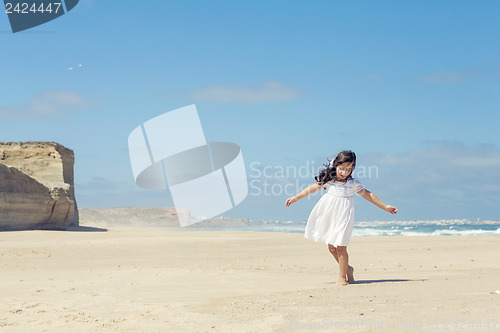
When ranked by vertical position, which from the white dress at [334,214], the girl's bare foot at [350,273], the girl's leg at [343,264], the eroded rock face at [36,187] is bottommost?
the eroded rock face at [36,187]

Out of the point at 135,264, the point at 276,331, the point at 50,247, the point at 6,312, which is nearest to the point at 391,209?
the point at 276,331

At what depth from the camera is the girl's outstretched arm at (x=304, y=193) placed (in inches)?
274

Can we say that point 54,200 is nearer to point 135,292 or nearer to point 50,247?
point 50,247

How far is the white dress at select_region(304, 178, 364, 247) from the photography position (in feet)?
22.7

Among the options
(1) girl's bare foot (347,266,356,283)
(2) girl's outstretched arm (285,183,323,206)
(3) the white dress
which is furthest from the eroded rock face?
(1) girl's bare foot (347,266,356,283)

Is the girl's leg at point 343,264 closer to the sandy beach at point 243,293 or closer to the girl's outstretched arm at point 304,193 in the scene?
the sandy beach at point 243,293

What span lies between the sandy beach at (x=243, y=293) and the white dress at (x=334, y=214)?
67cm

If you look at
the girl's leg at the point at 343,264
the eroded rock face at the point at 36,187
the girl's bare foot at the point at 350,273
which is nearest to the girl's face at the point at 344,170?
the girl's leg at the point at 343,264

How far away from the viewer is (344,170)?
6.90 meters

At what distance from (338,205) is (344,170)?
49 centimetres

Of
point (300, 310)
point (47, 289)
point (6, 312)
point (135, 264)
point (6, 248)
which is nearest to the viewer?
point (300, 310)

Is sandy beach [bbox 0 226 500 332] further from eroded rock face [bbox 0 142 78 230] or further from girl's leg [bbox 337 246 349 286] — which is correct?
eroded rock face [bbox 0 142 78 230]

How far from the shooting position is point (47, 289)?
7352 millimetres

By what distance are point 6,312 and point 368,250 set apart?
10.2 meters
